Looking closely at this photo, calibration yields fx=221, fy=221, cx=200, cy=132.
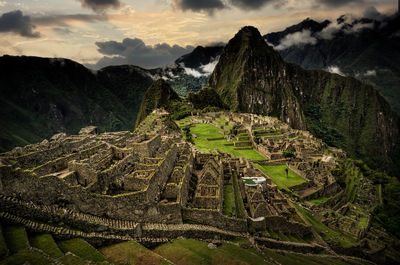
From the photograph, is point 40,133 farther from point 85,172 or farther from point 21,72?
point 85,172

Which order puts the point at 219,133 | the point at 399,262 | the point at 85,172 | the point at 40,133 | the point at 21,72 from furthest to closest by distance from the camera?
1. the point at 21,72
2. the point at 40,133
3. the point at 219,133
4. the point at 399,262
5. the point at 85,172

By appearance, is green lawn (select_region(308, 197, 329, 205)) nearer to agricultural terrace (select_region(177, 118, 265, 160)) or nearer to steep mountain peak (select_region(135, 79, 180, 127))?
agricultural terrace (select_region(177, 118, 265, 160))

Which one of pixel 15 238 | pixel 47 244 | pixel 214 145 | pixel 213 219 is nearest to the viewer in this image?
pixel 15 238

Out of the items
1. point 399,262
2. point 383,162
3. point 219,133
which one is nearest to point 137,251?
point 399,262

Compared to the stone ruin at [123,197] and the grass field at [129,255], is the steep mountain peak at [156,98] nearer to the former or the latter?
the stone ruin at [123,197]

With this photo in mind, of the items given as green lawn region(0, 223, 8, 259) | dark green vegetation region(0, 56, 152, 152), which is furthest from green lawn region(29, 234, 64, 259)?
dark green vegetation region(0, 56, 152, 152)

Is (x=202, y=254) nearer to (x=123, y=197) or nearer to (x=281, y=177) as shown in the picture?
(x=123, y=197)

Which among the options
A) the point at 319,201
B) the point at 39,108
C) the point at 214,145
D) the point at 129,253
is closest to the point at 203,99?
the point at 214,145
